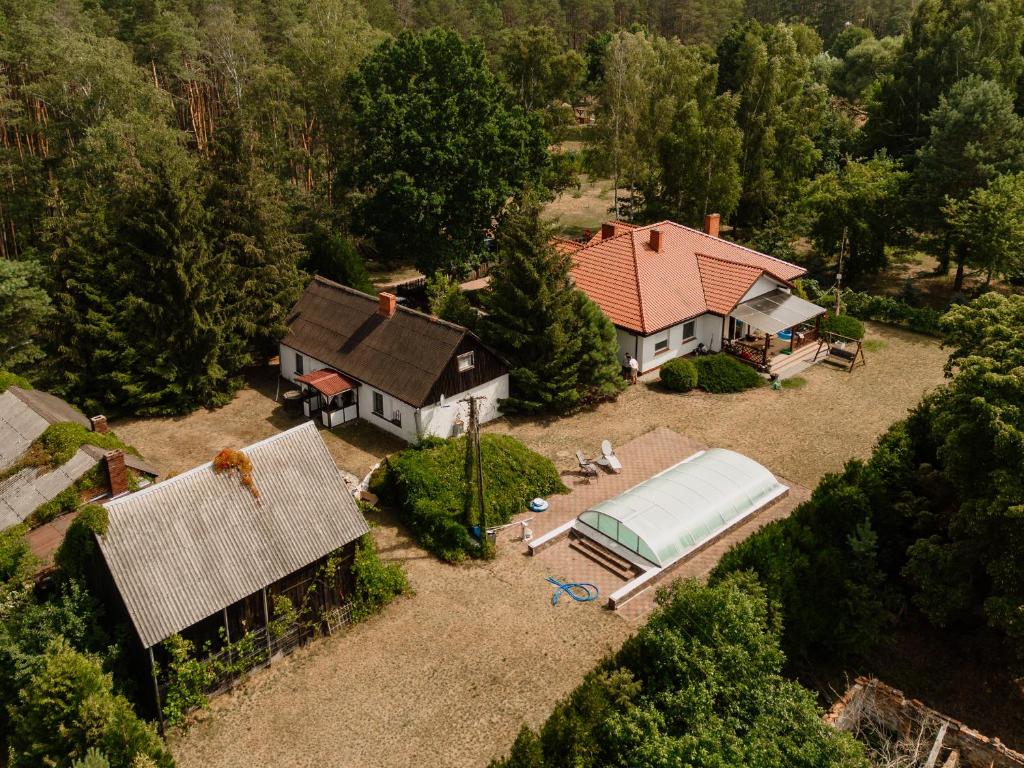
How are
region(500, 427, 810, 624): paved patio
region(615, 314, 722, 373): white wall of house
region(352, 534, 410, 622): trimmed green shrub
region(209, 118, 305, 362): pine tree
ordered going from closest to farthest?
region(352, 534, 410, 622): trimmed green shrub
region(500, 427, 810, 624): paved patio
region(209, 118, 305, 362): pine tree
region(615, 314, 722, 373): white wall of house

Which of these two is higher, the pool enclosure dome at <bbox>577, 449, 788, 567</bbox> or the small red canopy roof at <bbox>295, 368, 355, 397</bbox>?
the small red canopy roof at <bbox>295, 368, 355, 397</bbox>

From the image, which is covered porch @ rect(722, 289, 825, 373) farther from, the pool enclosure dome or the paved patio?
the pool enclosure dome

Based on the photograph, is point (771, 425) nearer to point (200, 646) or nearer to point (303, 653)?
point (303, 653)

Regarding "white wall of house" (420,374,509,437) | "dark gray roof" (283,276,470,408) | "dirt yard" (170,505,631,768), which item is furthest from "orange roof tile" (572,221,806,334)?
"dirt yard" (170,505,631,768)

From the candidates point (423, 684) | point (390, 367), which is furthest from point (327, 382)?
point (423, 684)

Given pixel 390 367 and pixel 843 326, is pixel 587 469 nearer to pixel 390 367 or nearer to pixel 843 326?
pixel 390 367

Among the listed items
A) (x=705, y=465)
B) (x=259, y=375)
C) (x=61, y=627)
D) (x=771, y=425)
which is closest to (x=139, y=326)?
(x=259, y=375)

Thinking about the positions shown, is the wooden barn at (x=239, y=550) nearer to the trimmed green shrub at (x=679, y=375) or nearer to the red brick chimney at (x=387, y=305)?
the red brick chimney at (x=387, y=305)
